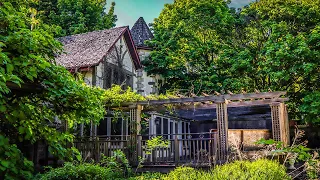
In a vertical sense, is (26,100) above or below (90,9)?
below

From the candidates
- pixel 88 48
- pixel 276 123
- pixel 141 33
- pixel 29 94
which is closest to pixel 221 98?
pixel 276 123

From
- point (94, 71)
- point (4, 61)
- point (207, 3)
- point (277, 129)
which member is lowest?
point (277, 129)

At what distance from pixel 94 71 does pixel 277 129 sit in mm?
9861

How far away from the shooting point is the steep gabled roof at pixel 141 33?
25027mm

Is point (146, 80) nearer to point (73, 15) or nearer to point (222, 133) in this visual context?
point (73, 15)

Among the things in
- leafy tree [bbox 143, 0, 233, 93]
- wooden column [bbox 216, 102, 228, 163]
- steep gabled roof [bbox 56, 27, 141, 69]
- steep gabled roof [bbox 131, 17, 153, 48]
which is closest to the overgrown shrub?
wooden column [bbox 216, 102, 228, 163]

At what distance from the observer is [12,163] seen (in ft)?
14.0

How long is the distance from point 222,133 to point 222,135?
0.07 m

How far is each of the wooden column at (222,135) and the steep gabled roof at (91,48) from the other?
797 centimetres

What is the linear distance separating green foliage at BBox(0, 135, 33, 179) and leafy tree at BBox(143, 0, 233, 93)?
17.8 m

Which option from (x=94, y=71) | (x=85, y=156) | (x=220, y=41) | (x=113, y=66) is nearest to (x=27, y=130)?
(x=85, y=156)

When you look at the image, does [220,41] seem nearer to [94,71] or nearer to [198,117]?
[198,117]

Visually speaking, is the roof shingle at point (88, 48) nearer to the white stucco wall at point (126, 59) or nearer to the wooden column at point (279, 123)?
the white stucco wall at point (126, 59)

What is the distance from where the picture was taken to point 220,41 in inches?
878
